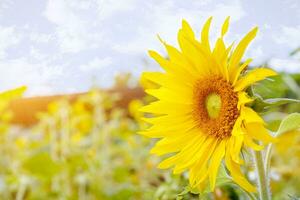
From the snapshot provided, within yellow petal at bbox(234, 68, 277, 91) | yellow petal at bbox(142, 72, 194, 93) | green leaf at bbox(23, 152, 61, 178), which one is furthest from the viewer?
green leaf at bbox(23, 152, 61, 178)

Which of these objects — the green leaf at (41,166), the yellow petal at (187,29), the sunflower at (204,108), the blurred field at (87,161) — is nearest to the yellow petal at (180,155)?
the sunflower at (204,108)

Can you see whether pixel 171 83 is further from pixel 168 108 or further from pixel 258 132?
pixel 258 132

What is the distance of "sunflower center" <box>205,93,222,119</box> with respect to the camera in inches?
23.1

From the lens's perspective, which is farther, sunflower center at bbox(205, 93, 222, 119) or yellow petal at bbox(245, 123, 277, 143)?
sunflower center at bbox(205, 93, 222, 119)

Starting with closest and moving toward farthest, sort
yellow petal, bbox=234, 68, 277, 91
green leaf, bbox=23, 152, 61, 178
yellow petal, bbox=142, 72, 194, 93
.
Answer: yellow petal, bbox=234, 68, 277, 91 → yellow petal, bbox=142, 72, 194, 93 → green leaf, bbox=23, 152, 61, 178

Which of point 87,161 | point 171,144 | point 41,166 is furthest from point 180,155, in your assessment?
point 87,161

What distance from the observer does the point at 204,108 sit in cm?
60

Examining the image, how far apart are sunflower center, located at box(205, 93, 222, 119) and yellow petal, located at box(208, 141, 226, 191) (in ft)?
0.16

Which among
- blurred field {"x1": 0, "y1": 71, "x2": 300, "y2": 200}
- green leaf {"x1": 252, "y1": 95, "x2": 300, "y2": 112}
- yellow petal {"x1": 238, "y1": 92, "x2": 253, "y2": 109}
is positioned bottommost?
blurred field {"x1": 0, "y1": 71, "x2": 300, "y2": 200}

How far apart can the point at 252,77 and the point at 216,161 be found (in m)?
0.09

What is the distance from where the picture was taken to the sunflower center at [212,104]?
0.59 metres

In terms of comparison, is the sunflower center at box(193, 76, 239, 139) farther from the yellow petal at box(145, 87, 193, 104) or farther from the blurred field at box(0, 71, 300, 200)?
the blurred field at box(0, 71, 300, 200)

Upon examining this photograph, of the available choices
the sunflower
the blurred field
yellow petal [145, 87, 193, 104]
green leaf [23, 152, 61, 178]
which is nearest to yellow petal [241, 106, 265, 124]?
the sunflower

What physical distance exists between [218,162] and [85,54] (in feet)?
1.13
